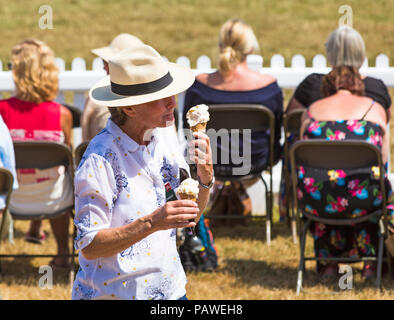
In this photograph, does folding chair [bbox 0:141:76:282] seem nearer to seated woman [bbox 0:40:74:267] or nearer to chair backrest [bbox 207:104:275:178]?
seated woman [bbox 0:40:74:267]

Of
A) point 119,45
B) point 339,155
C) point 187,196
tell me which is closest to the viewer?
point 187,196

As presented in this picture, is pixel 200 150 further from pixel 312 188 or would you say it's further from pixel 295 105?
pixel 295 105

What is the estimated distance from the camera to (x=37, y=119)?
574 centimetres

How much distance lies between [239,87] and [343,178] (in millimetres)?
1382

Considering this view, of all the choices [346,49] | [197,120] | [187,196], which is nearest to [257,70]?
[346,49]

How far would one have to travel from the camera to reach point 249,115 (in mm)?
6078

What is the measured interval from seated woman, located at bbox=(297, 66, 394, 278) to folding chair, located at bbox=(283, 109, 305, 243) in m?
0.60

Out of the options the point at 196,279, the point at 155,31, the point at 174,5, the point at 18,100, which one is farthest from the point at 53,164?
the point at 174,5

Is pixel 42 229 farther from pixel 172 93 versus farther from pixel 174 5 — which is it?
pixel 174 5

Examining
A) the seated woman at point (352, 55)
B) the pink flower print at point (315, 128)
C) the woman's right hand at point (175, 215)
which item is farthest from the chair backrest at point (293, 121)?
the woman's right hand at point (175, 215)

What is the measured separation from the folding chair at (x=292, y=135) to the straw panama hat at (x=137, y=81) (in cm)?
319

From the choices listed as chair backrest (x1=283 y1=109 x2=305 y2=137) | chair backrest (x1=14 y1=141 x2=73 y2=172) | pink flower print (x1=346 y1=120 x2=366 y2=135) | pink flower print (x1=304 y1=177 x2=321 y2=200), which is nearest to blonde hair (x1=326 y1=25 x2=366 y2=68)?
chair backrest (x1=283 y1=109 x2=305 y2=137)

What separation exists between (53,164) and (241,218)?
183cm

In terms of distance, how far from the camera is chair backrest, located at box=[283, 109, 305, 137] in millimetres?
6102
